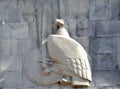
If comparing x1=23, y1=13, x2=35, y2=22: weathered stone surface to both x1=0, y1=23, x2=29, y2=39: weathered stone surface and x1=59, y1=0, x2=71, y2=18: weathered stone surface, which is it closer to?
x1=0, y1=23, x2=29, y2=39: weathered stone surface

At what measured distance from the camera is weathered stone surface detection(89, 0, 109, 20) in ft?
39.0

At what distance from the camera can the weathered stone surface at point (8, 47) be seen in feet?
38.9

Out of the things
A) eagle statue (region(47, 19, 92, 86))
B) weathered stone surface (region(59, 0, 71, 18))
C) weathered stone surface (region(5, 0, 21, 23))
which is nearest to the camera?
eagle statue (region(47, 19, 92, 86))

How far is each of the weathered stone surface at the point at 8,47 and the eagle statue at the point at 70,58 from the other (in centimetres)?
76

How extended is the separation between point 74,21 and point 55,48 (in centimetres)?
76

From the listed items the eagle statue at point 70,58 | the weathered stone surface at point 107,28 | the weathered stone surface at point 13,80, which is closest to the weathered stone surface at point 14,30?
the eagle statue at point 70,58

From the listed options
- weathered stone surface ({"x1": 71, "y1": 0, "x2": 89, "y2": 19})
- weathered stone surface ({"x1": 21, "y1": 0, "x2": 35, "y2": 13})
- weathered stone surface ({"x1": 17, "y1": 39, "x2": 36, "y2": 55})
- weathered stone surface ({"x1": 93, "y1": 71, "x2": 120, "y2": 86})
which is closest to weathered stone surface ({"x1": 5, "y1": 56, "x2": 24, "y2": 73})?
weathered stone surface ({"x1": 17, "y1": 39, "x2": 36, "y2": 55})

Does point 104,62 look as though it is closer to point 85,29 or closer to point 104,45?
point 104,45

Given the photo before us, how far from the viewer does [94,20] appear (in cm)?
1187

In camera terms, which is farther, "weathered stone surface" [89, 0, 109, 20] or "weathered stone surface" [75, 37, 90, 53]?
"weathered stone surface" [89, 0, 109, 20]

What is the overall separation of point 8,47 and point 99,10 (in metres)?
2.05

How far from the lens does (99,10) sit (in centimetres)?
1191

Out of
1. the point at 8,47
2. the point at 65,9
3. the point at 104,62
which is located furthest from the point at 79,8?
the point at 8,47

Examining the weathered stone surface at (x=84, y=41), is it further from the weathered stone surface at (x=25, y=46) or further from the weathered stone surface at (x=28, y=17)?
the weathered stone surface at (x=28, y=17)
